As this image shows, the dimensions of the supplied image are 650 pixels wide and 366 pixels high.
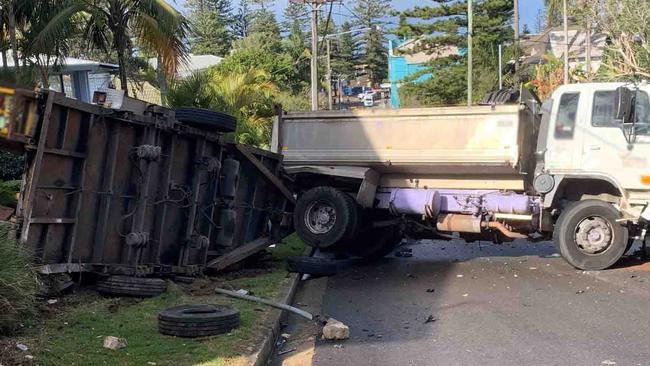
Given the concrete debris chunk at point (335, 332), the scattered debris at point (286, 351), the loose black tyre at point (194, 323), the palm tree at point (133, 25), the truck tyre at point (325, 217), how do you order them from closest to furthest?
the loose black tyre at point (194, 323), the scattered debris at point (286, 351), the concrete debris chunk at point (335, 332), the truck tyre at point (325, 217), the palm tree at point (133, 25)

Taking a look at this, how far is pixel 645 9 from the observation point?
70.8ft

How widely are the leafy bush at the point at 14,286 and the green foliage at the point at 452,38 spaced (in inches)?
1689

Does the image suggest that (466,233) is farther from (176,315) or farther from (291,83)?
(291,83)

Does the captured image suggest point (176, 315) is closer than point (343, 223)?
Yes

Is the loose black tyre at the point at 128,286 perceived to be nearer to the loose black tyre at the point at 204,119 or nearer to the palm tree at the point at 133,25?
the loose black tyre at the point at 204,119

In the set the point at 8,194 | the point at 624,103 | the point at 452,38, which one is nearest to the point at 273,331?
the point at 8,194

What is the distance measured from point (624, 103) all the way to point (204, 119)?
586cm

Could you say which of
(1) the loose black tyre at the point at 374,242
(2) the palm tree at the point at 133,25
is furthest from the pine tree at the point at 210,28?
(1) the loose black tyre at the point at 374,242

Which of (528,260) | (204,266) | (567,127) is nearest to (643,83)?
(567,127)

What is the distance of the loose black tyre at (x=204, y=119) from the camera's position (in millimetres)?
8914

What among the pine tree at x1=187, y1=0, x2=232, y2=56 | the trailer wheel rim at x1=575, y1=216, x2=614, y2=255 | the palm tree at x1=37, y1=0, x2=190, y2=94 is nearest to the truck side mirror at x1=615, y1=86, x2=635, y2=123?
the trailer wheel rim at x1=575, y1=216, x2=614, y2=255

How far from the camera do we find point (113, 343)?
5.67 meters

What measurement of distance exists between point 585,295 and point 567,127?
2.90 m

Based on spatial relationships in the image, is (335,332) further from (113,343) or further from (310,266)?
(310,266)
